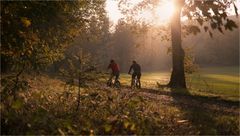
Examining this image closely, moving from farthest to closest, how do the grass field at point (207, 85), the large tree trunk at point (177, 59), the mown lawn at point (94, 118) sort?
the large tree trunk at point (177, 59) < the grass field at point (207, 85) < the mown lawn at point (94, 118)

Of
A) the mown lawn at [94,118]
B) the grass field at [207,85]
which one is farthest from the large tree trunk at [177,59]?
the mown lawn at [94,118]

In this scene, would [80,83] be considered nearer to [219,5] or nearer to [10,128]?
[10,128]

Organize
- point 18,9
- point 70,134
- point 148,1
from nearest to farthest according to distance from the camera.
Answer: point 70,134
point 18,9
point 148,1

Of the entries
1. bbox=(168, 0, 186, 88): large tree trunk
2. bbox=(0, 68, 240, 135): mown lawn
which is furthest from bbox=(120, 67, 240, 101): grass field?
bbox=(0, 68, 240, 135): mown lawn

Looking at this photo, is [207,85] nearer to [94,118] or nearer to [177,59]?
[177,59]

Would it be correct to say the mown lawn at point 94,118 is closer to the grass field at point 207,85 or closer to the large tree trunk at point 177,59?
the grass field at point 207,85

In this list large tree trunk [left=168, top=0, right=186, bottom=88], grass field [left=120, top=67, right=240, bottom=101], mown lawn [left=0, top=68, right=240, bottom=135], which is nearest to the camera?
mown lawn [left=0, top=68, right=240, bottom=135]

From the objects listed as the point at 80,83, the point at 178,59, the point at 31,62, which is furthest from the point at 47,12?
the point at 178,59

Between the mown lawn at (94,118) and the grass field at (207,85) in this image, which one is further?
the grass field at (207,85)

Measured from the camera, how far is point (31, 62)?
12273 mm

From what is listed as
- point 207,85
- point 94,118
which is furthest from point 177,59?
point 94,118

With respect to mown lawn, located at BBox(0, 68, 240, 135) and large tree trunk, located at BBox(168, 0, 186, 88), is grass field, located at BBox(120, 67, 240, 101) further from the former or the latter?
mown lawn, located at BBox(0, 68, 240, 135)

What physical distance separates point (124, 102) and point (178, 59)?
64.0ft

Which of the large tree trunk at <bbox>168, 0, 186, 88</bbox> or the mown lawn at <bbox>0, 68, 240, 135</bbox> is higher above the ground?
the large tree trunk at <bbox>168, 0, 186, 88</bbox>
